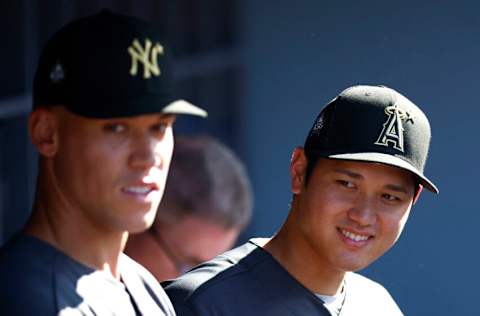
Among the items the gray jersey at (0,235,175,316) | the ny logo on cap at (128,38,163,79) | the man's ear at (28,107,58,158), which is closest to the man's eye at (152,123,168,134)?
the ny logo on cap at (128,38,163,79)

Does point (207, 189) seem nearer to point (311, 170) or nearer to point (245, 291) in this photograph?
point (311, 170)

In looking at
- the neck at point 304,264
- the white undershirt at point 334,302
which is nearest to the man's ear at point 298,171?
the neck at point 304,264

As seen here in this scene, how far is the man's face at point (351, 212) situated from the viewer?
312 centimetres

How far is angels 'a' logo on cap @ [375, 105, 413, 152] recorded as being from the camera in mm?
3143

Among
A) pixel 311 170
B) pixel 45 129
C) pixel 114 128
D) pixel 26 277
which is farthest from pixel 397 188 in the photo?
pixel 26 277

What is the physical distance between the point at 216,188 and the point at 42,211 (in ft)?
3.96

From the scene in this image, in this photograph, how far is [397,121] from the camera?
10.4 feet

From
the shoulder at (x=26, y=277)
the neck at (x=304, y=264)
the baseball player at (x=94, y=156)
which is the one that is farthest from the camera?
the neck at (x=304, y=264)

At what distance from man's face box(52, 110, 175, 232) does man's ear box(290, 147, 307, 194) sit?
2.74 feet

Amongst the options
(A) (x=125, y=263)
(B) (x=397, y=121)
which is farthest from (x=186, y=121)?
(A) (x=125, y=263)

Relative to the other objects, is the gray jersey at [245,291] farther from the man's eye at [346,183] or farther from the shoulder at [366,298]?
the man's eye at [346,183]

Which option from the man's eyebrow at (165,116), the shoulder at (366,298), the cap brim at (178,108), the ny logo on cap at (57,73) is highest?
the ny logo on cap at (57,73)

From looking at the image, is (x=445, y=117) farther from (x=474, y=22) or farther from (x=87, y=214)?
(x=87, y=214)

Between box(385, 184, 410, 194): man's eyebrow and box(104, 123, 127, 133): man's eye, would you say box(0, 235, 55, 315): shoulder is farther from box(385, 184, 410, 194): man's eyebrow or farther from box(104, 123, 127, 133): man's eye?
box(385, 184, 410, 194): man's eyebrow
